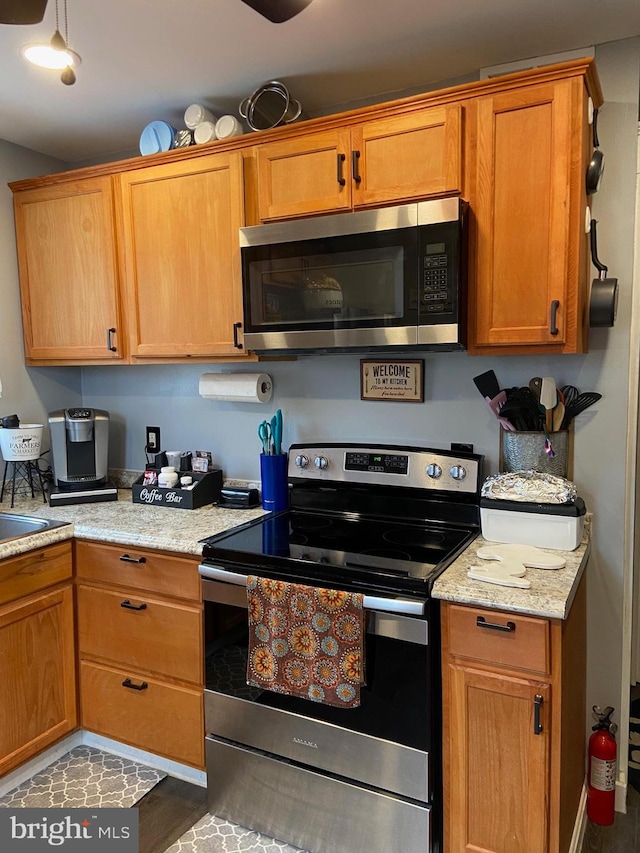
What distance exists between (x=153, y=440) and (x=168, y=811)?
1.52 meters

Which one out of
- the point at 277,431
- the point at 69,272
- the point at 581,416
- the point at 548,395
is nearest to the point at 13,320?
the point at 69,272

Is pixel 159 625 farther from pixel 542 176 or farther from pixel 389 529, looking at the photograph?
pixel 542 176

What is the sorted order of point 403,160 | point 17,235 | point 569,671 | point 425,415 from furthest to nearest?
point 17,235 → point 425,415 → point 403,160 → point 569,671

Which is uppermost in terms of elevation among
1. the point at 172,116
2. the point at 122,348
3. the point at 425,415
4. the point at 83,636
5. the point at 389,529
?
the point at 172,116

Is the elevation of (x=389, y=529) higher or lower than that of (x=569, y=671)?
higher

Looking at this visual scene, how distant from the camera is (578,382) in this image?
2.01 m

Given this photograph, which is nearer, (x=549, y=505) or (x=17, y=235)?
(x=549, y=505)

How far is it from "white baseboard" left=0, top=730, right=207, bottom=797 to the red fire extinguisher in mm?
1277

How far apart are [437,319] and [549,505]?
63 cm

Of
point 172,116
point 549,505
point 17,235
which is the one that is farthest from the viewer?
point 17,235

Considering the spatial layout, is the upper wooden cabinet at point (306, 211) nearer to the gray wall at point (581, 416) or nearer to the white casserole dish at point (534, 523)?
the gray wall at point (581, 416)

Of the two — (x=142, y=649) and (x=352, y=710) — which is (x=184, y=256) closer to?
(x=142, y=649)

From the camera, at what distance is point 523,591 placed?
153 cm

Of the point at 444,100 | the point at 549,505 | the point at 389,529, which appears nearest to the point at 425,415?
the point at 389,529
